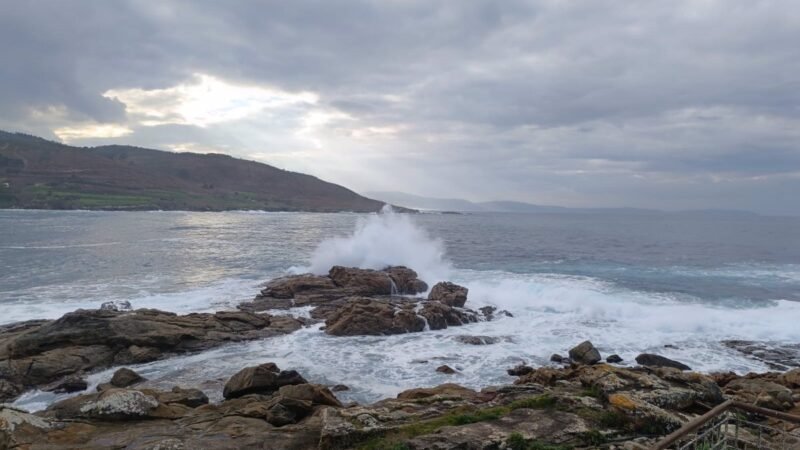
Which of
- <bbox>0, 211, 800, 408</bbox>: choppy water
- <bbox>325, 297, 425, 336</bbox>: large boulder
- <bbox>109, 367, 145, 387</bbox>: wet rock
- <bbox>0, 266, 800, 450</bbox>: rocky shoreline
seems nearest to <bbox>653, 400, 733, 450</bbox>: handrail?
<bbox>0, 266, 800, 450</bbox>: rocky shoreline

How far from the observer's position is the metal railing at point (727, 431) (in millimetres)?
5449

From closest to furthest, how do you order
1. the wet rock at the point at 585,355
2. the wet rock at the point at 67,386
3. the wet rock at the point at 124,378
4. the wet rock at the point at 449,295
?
the wet rock at the point at 67,386 → the wet rock at the point at 124,378 → the wet rock at the point at 585,355 → the wet rock at the point at 449,295

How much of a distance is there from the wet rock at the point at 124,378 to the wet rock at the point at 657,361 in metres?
19.3

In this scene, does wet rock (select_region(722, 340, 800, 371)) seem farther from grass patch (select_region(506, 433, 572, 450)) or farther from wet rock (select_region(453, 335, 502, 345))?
grass patch (select_region(506, 433, 572, 450))

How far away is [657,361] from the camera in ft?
64.0

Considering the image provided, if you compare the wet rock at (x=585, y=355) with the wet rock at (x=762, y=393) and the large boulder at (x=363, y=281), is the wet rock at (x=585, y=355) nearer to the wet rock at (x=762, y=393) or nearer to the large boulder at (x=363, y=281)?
the wet rock at (x=762, y=393)

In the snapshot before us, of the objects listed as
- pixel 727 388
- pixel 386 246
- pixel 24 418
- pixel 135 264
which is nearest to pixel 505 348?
pixel 727 388

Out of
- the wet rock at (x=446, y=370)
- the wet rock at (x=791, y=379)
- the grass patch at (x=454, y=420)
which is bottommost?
the wet rock at (x=446, y=370)

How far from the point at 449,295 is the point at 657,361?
12.5 m

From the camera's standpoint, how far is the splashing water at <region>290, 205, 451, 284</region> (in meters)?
41.9

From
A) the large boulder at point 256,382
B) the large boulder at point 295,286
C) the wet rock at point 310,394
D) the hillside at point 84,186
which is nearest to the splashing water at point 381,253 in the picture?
the large boulder at point 295,286

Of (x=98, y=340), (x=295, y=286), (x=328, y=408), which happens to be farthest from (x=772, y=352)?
(x=98, y=340)

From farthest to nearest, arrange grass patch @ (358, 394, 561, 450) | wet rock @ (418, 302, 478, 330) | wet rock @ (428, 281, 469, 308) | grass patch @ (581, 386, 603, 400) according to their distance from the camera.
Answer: wet rock @ (428, 281, 469, 308), wet rock @ (418, 302, 478, 330), grass patch @ (581, 386, 603, 400), grass patch @ (358, 394, 561, 450)

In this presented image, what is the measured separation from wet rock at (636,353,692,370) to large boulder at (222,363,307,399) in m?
14.3
